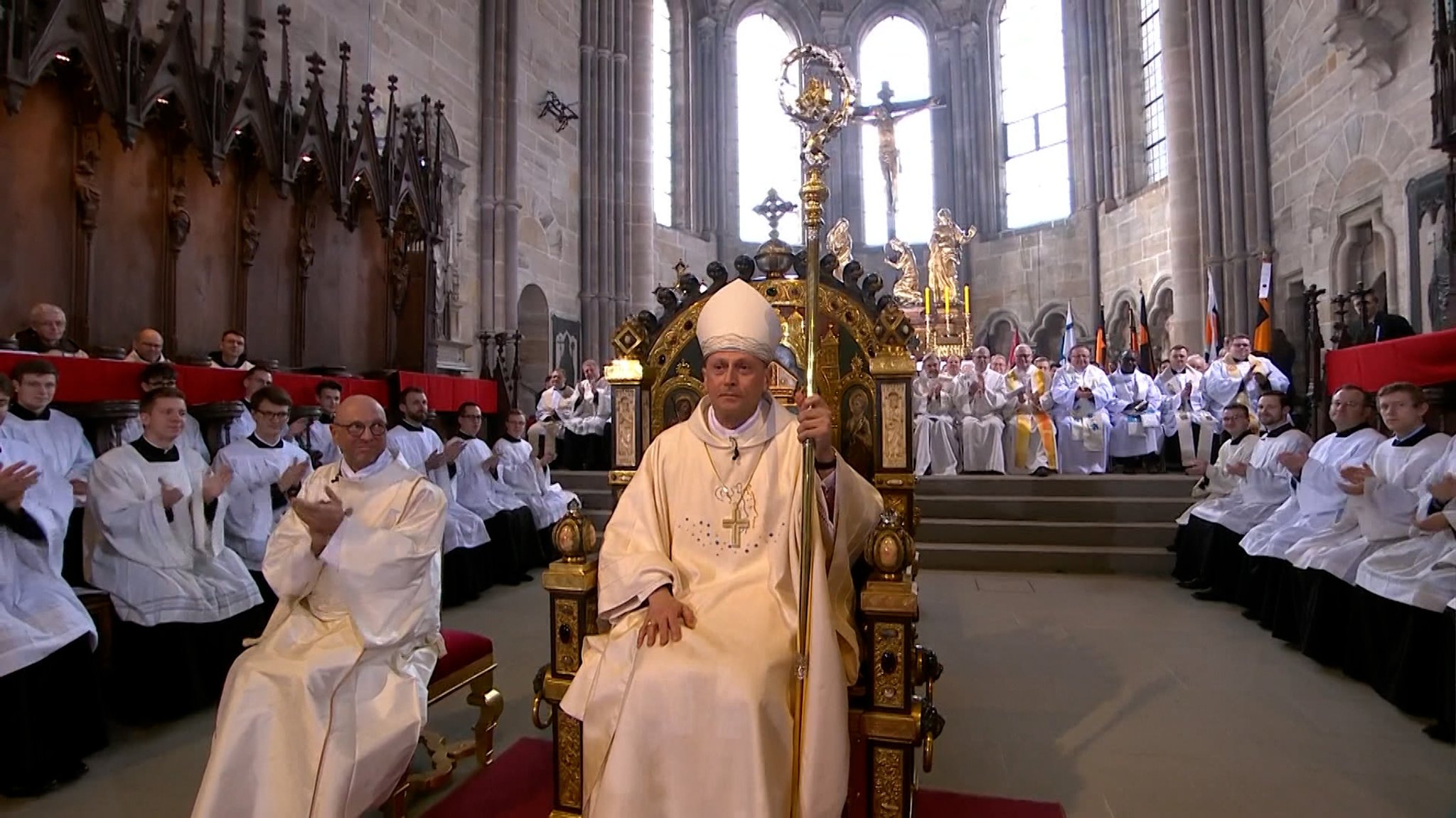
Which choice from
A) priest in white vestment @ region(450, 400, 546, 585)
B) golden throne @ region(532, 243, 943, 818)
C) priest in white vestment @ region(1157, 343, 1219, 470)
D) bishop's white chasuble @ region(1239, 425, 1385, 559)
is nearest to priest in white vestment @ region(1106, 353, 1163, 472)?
priest in white vestment @ region(1157, 343, 1219, 470)

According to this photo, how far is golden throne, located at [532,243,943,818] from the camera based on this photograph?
2631 mm

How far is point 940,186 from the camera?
20688mm

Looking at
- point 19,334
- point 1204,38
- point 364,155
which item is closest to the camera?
point 19,334

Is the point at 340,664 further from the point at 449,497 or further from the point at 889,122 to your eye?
the point at 889,122

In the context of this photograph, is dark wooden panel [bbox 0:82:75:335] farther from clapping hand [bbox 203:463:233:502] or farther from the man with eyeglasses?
clapping hand [bbox 203:463:233:502]

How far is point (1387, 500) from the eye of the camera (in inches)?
176

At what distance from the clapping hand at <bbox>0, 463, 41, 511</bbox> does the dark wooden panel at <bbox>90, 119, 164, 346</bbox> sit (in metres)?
4.05

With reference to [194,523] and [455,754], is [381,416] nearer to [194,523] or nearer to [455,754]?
[455,754]

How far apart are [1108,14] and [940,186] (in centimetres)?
510

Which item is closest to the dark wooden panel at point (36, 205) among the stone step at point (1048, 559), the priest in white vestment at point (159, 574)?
the priest in white vestment at point (159, 574)

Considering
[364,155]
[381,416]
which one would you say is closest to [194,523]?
[381,416]

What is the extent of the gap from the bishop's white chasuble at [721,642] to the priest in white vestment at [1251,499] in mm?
4810

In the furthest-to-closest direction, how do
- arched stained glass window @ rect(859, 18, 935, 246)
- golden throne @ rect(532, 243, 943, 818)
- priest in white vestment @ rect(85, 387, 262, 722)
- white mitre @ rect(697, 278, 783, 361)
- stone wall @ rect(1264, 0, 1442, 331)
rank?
arched stained glass window @ rect(859, 18, 935, 246), stone wall @ rect(1264, 0, 1442, 331), priest in white vestment @ rect(85, 387, 262, 722), white mitre @ rect(697, 278, 783, 361), golden throne @ rect(532, 243, 943, 818)

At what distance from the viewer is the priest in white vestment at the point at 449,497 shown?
669 cm
